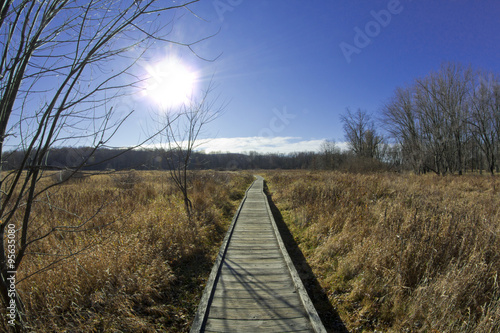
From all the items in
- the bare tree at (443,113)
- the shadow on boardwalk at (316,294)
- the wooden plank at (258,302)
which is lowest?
the shadow on boardwalk at (316,294)

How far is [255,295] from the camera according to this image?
10.7ft

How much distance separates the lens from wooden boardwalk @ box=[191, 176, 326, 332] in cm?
265

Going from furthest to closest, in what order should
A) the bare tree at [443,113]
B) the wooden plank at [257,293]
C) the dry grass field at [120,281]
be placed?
the bare tree at [443,113]
the wooden plank at [257,293]
the dry grass field at [120,281]

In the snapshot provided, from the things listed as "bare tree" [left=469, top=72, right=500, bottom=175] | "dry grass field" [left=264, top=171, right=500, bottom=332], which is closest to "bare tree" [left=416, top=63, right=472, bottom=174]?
"bare tree" [left=469, top=72, right=500, bottom=175]

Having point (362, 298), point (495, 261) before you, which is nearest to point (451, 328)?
point (362, 298)

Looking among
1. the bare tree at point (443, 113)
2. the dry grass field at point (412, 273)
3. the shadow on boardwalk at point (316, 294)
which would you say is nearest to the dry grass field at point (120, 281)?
the shadow on boardwalk at point (316, 294)

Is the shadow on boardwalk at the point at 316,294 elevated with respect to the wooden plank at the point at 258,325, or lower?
lower

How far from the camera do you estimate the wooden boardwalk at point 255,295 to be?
8.70 feet

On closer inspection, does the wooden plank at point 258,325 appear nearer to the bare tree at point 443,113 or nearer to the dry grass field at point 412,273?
the dry grass field at point 412,273

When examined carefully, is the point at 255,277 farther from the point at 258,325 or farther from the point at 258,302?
the point at 258,325

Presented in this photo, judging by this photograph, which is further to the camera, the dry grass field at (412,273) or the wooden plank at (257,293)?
the wooden plank at (257,293)

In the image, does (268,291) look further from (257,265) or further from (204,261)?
(204,261)

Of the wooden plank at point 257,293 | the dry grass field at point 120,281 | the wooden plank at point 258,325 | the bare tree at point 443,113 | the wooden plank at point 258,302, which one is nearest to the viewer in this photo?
the wooden plank at point 258,325

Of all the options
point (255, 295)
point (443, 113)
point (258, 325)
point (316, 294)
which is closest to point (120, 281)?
point (255, 295)
